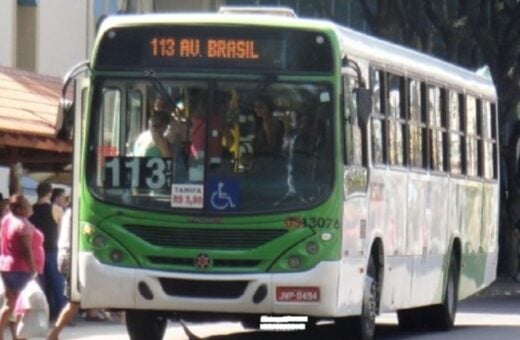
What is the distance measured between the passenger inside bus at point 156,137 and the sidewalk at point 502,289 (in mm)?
21204

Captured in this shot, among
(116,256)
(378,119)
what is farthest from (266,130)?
(378,119)

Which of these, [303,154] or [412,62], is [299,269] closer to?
[303,154]

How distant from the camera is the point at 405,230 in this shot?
21.0 meters

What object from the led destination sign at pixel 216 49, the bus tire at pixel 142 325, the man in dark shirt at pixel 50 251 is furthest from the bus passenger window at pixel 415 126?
the man in dark shirt at pixel 50 251

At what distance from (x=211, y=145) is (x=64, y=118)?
1324 mm

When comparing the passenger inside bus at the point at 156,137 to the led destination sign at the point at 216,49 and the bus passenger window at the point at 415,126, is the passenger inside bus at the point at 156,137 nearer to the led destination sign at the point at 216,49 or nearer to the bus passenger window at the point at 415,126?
the led destination sign at the point at 216,49

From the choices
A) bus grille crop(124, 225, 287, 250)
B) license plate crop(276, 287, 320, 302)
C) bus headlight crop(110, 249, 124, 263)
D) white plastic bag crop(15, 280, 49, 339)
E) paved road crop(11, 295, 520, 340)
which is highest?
bus grille crop(124, 225, 287, 250)

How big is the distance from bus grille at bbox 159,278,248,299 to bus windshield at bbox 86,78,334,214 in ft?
2.06

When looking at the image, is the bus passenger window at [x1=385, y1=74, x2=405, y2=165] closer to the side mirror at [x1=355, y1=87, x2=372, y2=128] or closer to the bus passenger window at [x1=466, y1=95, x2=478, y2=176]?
the side mirror at [x1=355, y1=87, x2=372, y2=128]

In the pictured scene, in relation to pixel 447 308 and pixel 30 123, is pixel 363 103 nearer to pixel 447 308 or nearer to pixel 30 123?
pixel 447 308

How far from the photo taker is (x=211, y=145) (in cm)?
1762

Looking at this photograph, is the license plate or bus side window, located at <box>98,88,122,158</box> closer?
the license plate

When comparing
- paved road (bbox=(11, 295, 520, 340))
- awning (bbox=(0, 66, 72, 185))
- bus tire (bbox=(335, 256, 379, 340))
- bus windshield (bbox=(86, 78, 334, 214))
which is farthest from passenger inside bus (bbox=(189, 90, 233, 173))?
awning (bbox=(0, 66, 72, 185))

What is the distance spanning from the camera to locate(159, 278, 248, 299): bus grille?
17469 millimetres
